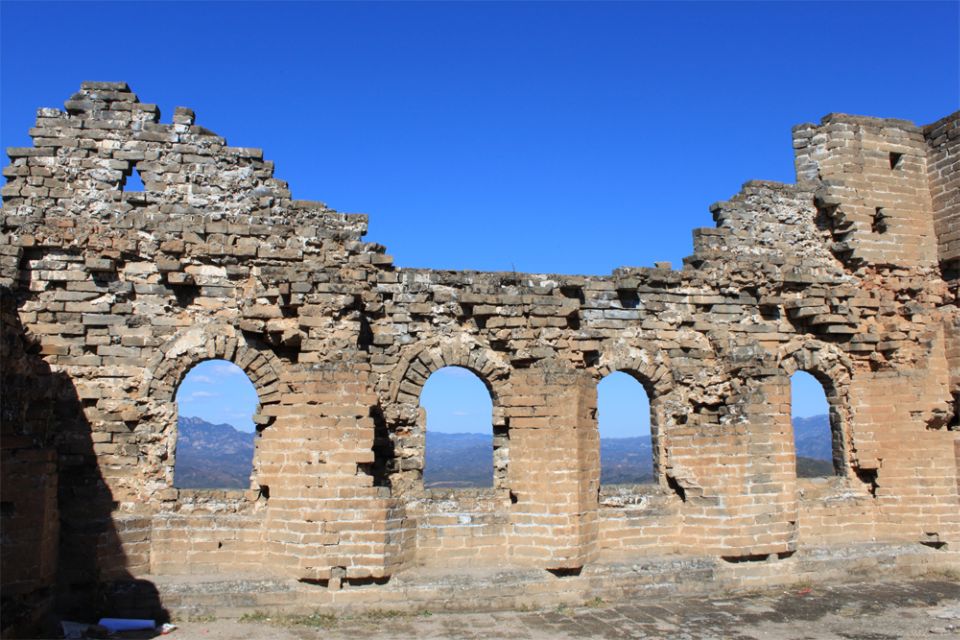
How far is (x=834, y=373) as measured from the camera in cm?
1294

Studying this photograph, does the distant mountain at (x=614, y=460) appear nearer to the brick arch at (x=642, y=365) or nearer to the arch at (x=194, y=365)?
the brick arch at (x=642, y=365)

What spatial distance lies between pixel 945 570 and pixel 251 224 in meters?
12.1

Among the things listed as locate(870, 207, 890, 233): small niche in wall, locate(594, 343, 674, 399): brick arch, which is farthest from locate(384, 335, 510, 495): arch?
locate(870, 207, 890, 233): small niche in wall

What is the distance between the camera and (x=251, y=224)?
35.9 feet

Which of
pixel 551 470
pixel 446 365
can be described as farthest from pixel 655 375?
pixel 446 365

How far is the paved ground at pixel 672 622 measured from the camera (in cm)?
893

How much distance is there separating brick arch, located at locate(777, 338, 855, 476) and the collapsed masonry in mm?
38

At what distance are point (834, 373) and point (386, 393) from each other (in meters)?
7.63

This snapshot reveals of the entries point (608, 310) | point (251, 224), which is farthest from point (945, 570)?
point (251, 224)

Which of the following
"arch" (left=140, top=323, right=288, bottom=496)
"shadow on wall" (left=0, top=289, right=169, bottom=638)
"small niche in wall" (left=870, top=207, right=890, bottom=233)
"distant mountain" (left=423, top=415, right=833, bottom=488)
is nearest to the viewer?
"shadow on wall" (left=0, top=289, right=169, bottom=638)

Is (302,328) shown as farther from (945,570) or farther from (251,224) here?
(945,570)

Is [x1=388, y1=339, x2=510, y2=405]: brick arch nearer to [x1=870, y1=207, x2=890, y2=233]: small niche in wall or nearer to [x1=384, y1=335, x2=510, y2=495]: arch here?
[x1=384, y1=335, x2=510, y2=495]: arch

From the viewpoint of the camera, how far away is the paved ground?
8.93 meters

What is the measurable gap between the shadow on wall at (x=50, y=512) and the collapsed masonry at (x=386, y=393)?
0.04m
